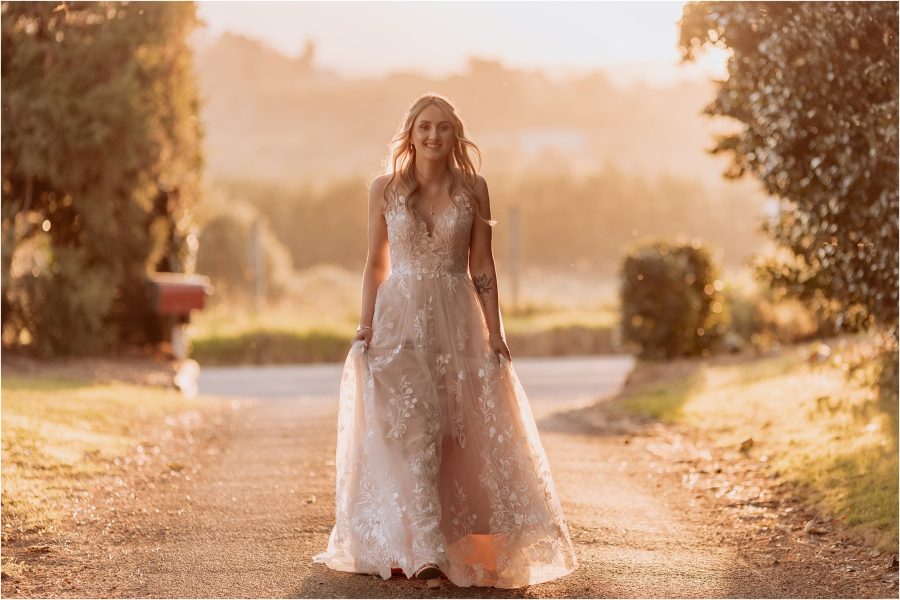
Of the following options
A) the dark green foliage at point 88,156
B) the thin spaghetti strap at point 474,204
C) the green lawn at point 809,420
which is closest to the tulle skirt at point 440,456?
the thin spaghetti strap at point 474,204

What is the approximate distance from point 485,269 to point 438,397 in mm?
667

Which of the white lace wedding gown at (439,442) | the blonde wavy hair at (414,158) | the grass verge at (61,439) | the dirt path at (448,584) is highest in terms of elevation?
the blonde wavy hair at (414,158)

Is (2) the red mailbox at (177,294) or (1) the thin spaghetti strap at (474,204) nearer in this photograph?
(1) the thin spaghetti strap at (474,204)

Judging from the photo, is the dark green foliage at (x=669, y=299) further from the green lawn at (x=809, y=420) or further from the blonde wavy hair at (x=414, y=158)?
the blonde wavy hair at (x=414, y=158)

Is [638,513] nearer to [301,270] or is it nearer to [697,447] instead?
[697,447]

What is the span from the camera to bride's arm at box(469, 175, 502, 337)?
5.70 m

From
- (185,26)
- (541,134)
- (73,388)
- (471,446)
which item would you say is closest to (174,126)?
(185,26)

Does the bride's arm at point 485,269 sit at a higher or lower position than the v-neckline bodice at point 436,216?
lower

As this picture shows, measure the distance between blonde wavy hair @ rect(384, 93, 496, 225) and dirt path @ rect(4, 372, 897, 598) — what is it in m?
1.85

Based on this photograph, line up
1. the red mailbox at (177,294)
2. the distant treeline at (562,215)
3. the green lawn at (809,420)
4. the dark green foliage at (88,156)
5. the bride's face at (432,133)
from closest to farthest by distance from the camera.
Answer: the bride's face at (432,133)
the green lawn at (809,420)
the dark green foliage at (88,156)
the red mailbox at (177,294)
the distant treeline at (562,215)

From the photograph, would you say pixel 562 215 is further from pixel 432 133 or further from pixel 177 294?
pixel 432 133

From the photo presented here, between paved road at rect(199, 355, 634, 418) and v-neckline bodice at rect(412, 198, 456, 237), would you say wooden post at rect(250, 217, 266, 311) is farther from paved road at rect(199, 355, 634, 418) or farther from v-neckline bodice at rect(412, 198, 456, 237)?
v-neckline bodice at rect(412, 198, 456, 237)

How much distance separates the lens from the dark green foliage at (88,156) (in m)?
13.0

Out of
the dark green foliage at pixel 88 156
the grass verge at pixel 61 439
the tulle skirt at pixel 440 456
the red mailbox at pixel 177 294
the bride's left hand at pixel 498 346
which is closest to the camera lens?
the tulle skirt at pixel 440 456
